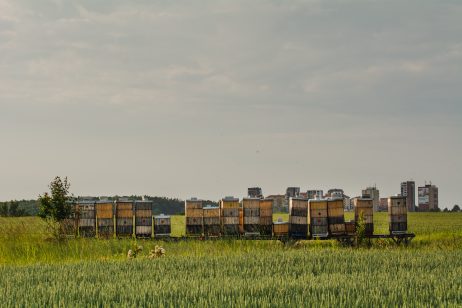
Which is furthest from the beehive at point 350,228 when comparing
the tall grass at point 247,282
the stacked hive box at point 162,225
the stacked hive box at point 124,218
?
the tall grass at point 247,282

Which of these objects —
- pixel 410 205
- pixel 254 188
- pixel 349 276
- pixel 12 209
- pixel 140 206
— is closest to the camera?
pixel 349 276

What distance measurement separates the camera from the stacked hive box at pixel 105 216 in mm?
28844

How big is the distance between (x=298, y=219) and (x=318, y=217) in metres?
0.92

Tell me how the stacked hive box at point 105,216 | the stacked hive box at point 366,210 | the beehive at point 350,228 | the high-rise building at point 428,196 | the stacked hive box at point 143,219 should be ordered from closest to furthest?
the stacked hive box at point 366,210 < the beehive at point 350,228 < the stacked hive box at point 105,216 < the stacked hive box at point 143,219 < the high-rise building at point 428,196

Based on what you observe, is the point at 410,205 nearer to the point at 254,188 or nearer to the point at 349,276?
the point at 254,188

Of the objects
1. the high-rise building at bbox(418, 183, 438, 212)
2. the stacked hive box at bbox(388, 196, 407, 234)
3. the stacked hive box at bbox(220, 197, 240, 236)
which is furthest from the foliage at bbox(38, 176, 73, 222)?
the high-rise building at bbox(418, 183, 438, 212)

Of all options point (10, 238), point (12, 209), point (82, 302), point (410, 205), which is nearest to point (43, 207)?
point (10, 238)

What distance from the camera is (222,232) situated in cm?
2869

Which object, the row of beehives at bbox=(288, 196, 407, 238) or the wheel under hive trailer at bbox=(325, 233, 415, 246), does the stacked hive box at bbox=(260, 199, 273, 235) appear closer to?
the row of beehives at bbox=(288, 196, 407, 238)

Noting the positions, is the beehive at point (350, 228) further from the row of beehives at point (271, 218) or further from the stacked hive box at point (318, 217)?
the stacked hive box at point (318, 217)

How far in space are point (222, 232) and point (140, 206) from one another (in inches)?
166

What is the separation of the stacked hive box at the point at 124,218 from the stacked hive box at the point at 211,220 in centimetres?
357

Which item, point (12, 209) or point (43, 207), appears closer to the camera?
point (43, 207)

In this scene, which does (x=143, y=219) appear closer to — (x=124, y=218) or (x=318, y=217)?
(x=124, y=218)
